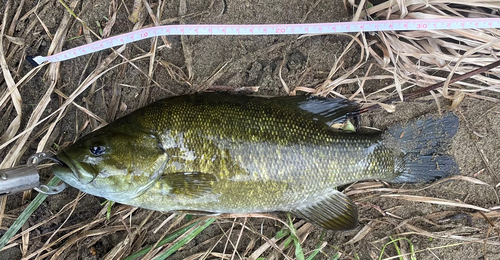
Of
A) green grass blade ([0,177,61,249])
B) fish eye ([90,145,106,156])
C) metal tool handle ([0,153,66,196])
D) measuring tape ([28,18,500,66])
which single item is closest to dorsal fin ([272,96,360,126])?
measuring tape ([28,18,500,66])

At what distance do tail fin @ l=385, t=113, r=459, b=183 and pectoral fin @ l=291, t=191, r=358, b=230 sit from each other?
1.50 feet

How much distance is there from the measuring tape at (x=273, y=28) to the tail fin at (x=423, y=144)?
29.0 inches

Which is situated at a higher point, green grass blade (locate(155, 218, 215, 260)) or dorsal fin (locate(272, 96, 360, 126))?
dorsal fin (locate(272, 96, 360, 126))

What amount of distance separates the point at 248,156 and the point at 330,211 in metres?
0.88

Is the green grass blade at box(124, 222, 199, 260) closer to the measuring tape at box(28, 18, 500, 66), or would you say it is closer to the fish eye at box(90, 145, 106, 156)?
the fish eye at box(90, 145, 106, 156)

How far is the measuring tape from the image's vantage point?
2.53 m

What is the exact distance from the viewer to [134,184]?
7.16 feet

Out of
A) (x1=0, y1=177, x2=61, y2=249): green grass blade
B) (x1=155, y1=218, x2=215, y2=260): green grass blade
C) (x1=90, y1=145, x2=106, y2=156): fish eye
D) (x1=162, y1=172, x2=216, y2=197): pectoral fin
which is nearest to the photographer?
(x1=90, y1=145, x2=106, y2=156): fish eye

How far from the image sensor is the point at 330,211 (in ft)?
8.66

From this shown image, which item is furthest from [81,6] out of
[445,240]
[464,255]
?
[464,255]

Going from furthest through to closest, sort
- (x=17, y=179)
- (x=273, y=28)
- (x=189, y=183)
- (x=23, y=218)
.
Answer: (x=273, y=28), (x=23, y=218), (x=189, y=183), (x=17, y=179)

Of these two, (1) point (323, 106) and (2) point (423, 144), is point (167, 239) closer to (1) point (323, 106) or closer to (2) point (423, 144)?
(1) point (323, 106)

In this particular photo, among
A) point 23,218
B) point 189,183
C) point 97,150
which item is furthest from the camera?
point 23,218

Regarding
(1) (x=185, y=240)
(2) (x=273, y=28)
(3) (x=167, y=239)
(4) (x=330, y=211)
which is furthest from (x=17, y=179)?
(4) (x=330, y=211)
